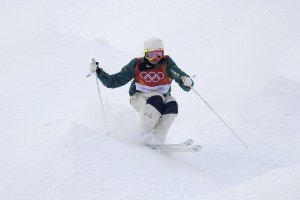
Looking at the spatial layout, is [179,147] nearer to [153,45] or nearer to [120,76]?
[120,76]

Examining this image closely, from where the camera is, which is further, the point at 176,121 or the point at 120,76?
the point at 176,121

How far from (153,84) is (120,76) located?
48 cm

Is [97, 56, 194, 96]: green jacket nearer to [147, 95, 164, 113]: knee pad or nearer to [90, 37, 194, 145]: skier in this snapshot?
[90, 37, 194, 145]: skier

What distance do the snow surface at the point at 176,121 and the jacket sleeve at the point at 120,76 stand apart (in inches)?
16.2

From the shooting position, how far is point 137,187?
14.8 ft

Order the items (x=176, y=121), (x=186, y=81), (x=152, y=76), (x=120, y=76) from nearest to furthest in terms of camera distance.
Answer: (x=186, y=81) → (x=152, y=76) → (x=120, y=76) → (x=176, y=121)

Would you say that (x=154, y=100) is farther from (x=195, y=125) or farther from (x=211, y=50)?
(x=211, y=50)

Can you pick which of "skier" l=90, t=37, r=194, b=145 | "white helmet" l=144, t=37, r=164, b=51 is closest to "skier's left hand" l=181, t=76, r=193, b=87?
"skier" l=90, t=37, r=194, b=145

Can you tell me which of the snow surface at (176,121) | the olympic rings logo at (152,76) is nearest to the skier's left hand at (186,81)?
the olympic rings logo at (152,76)

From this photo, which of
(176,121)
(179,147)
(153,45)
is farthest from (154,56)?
(176,121)

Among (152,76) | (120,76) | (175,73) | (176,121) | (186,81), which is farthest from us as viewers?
(176,121)

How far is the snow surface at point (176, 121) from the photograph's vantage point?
438 centimetres

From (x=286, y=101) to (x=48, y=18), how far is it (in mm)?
15935

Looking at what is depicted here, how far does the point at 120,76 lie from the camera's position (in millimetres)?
6590
